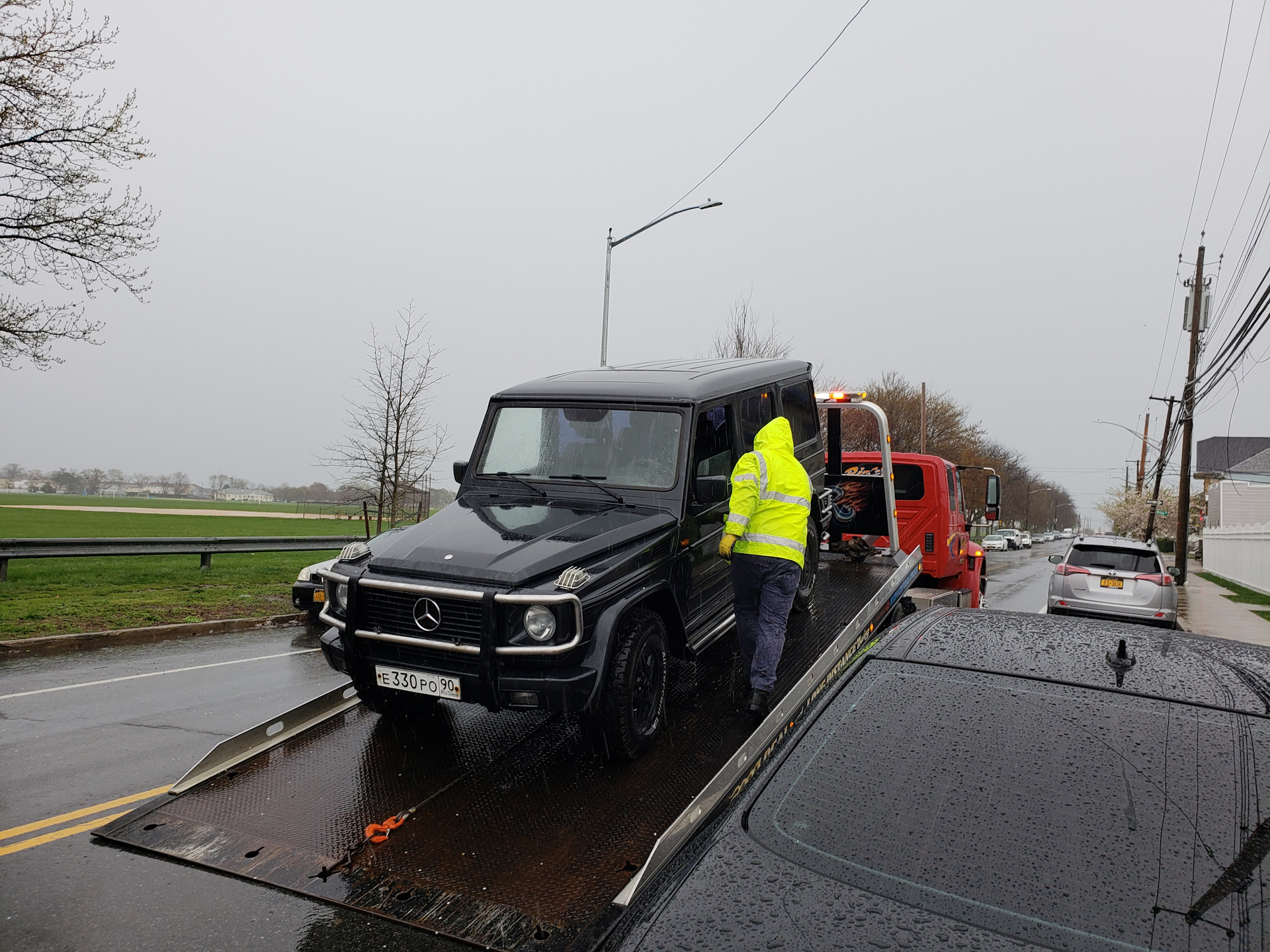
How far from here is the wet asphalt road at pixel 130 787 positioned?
317cm

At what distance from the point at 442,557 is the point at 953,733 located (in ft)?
9.16

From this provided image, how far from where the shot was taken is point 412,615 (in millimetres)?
4289

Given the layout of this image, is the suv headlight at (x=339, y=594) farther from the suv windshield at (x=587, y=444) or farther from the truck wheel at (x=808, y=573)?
the truck wheel at (x=808, y=573)

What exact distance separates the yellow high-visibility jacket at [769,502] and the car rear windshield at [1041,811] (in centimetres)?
247

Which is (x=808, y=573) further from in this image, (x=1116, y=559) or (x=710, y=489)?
(x=1116, y=559)

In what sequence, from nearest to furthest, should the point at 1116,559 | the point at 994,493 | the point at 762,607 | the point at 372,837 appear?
the point at 372,837 < the point at 762,607 < the point at 994,493 < the point at 1116,559

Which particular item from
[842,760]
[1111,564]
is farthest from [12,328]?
[1111,564]

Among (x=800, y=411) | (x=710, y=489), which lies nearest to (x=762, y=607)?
(x=710, y=489)

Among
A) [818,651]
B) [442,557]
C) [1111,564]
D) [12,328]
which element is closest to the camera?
[442,557]

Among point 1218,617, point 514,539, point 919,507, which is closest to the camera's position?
point 514,539

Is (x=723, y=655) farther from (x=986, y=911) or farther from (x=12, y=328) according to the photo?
(x=12, y=328)

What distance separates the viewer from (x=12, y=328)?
12438 millimetres

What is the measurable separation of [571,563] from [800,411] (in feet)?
11.0

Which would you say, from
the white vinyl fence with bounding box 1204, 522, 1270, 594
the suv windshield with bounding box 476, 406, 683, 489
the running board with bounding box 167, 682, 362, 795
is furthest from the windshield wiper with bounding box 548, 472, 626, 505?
the white vinyl fence with bounding box 1204, 522, 1270, 594
